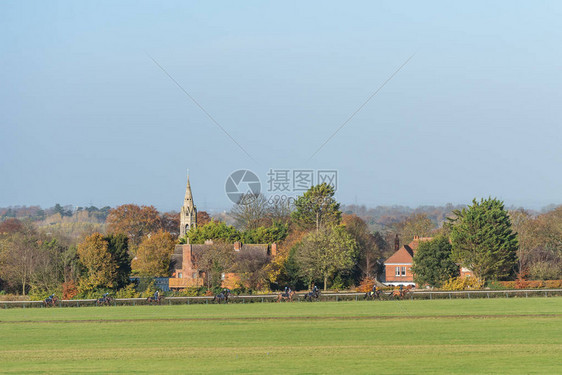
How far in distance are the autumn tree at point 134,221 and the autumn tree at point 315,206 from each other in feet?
191

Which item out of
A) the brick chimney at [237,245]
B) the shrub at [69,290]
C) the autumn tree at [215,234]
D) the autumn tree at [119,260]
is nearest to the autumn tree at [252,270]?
the brick chimney at [237,245]

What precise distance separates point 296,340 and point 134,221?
139954 millimetres

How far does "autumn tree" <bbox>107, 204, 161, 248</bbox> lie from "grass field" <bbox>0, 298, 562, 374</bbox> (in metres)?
115

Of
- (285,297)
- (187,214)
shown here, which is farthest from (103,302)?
(187,214)

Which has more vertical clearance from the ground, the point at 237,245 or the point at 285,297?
the point at 237,245

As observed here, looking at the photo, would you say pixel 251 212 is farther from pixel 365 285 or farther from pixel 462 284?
pixel 462 284

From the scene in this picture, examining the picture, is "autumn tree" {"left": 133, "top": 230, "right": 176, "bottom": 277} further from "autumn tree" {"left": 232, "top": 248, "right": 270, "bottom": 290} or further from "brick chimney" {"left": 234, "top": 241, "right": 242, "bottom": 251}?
"autumn tree" {"left": 232, "top": 248, "right": 270, "bottom": 290}

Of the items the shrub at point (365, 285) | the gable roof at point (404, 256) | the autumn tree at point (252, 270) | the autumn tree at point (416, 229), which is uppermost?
the autumn tree at point (416, 229)

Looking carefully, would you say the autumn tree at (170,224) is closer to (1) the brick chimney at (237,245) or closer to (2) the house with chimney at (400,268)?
(2) the house with chimney at (400,268)

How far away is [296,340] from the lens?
36.4 metres

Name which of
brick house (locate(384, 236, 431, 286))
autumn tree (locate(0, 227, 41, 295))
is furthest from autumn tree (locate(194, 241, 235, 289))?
brick house (locate(384, 236, 431, 286))

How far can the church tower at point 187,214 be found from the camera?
15080cm

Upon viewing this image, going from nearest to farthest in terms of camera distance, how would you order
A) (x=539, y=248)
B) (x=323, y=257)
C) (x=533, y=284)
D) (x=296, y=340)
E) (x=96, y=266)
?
1. (x=296, y=340)
2. (x=533, y=284)
3. (x=96, y=266)
4. (x=323, y=257)
5. (x=539, y=248)

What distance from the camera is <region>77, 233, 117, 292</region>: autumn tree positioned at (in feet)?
265
